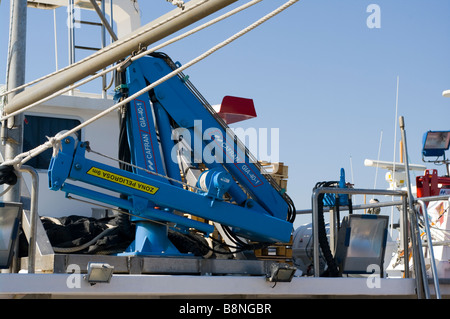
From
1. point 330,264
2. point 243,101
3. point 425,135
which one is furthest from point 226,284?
point 425,135

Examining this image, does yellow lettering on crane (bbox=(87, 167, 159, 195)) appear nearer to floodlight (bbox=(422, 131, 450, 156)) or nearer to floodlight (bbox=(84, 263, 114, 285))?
floodlight (bbox=(84, 263, 114, 285))

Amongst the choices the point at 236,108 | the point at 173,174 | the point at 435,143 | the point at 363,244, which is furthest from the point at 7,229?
the point at 435,143

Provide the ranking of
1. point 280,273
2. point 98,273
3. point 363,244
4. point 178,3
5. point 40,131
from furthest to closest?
point 40,131, point 363,244, point 280,273, point 178,3, point 98,273

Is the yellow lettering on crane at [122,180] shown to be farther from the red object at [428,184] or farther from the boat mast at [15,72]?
the red object at [428,184]

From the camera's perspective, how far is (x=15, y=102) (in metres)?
6.94

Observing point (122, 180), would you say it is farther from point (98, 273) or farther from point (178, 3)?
point (178, 3)

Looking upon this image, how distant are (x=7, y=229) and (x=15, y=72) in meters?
1.78

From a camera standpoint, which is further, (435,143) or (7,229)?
(435,143)

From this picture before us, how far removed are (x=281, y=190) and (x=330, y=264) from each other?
3.68 feet

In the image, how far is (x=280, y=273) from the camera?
21.4 ft

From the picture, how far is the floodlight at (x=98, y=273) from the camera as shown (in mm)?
5754

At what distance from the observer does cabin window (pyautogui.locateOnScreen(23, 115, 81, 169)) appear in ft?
29.6

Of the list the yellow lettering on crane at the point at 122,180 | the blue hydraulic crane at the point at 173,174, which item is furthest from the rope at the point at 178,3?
the yellow lettering on crane at the point at 122,180
